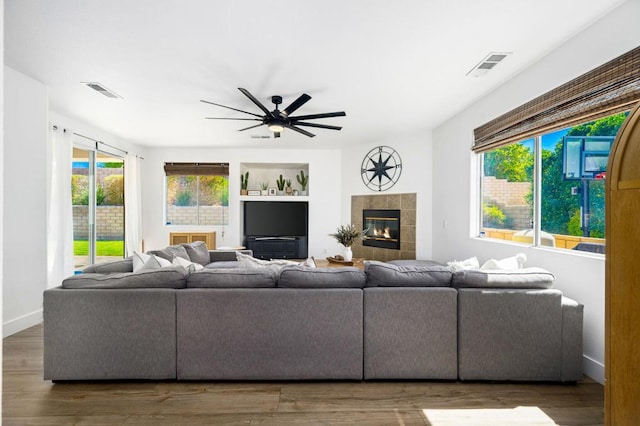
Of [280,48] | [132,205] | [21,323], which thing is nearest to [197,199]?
[132,205]

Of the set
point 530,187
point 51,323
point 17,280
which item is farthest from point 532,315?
point 17,280

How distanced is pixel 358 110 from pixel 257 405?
12.1ft

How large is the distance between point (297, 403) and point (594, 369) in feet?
7.00

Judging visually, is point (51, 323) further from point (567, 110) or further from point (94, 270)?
point (567, 110)

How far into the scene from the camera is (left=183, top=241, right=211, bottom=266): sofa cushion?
15.4 feet

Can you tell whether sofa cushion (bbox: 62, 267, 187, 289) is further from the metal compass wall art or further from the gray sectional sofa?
the metal compass wall art

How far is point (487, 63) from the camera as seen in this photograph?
3.21 m

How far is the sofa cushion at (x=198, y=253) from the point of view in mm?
4706

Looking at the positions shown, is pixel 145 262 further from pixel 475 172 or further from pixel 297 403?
pixel 475 172

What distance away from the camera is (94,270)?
283 cm

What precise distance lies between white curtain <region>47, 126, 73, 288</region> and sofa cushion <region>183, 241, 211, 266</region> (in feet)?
5.13

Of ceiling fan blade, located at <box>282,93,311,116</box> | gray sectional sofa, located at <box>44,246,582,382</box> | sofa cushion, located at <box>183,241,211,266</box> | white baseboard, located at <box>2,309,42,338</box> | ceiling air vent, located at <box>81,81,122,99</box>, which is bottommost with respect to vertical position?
white baseboard, located at <box>2,309,42,338</box>

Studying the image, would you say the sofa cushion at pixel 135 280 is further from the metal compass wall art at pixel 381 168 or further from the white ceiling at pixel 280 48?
the metal compass wall art at pixel 381 168

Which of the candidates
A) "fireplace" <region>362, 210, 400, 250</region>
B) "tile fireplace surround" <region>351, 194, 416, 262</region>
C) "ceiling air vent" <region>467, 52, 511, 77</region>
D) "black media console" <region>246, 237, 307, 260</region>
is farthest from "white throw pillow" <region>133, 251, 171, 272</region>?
"black media console" <region>246, 237, 307, 260</region>
